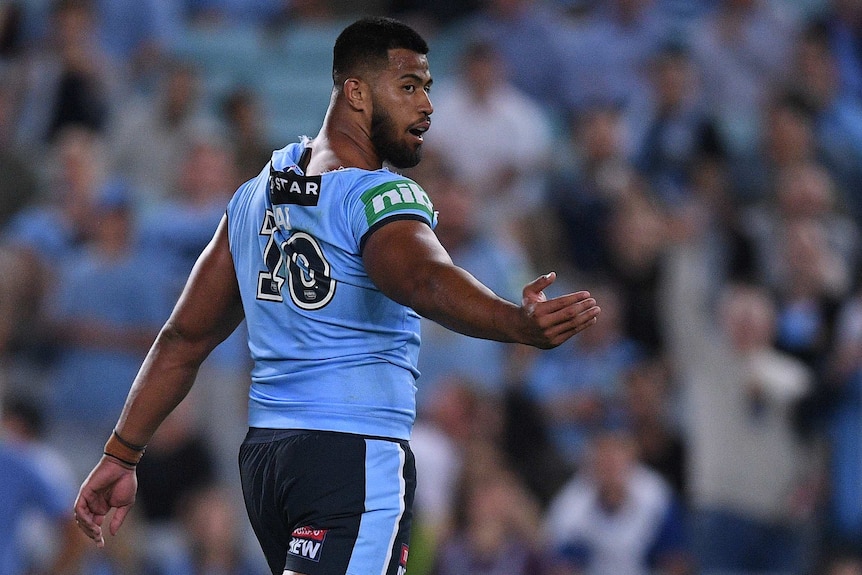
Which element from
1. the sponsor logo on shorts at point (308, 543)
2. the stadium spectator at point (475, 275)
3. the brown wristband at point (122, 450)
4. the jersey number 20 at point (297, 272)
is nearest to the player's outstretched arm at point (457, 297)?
the jersey number 20 at point (297, 272)

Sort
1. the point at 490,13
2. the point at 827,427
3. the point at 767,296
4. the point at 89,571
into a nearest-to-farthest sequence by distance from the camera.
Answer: the point at 89,571 → the point at 827,427 → the point at 767,296 → the point at 490,13

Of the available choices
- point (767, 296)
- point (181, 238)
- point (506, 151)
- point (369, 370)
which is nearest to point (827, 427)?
point (767, 296)

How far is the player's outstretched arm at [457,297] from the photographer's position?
333 centimetres

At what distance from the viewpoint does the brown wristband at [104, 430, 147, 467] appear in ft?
14.2

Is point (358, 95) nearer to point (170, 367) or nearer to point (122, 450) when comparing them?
point (170, 367)

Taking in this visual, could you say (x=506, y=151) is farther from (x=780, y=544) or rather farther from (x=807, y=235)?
(x=780, y=544)

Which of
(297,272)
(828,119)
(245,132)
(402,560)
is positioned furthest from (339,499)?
(828,119)

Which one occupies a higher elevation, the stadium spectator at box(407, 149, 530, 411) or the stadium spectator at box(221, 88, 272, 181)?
the stadium spectator at box(221, 88, 272, 181)

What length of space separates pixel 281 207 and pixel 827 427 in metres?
5.61

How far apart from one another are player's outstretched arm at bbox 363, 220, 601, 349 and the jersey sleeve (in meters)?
0.02

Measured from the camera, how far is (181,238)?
924 cm

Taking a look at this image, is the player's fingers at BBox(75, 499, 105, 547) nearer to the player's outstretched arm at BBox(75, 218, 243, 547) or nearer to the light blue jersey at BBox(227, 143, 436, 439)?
the player's outstretched arm at BBox(75, 218, 243, 547)

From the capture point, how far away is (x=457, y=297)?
343cm

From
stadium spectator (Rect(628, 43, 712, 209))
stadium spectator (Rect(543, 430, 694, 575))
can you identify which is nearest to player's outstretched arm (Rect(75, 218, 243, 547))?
stadium spectator (Rect(543, 430, 694, 575))
